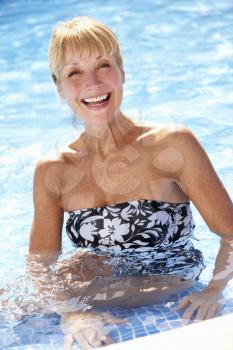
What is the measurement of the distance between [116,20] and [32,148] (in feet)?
11.6

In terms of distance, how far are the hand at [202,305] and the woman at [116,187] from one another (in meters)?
0.08

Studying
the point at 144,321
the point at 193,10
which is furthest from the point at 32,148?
the point at 193,10

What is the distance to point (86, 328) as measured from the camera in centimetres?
322

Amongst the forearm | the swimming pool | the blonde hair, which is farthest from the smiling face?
the forearm

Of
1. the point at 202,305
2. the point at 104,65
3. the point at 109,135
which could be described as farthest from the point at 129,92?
the point at 202,305

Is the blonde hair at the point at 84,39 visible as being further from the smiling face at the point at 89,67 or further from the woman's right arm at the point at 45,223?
the woman's right arm at the point at 45,223

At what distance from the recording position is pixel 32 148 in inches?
250

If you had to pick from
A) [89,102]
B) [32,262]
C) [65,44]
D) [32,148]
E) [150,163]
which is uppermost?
[65,44]

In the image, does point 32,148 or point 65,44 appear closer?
point 65,44

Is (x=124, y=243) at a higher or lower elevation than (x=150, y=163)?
lower

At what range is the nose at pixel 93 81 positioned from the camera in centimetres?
356

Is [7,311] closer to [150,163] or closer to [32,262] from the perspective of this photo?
[32,262]

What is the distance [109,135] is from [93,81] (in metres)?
0.30

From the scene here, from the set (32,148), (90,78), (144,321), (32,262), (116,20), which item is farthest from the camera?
(116,20)
